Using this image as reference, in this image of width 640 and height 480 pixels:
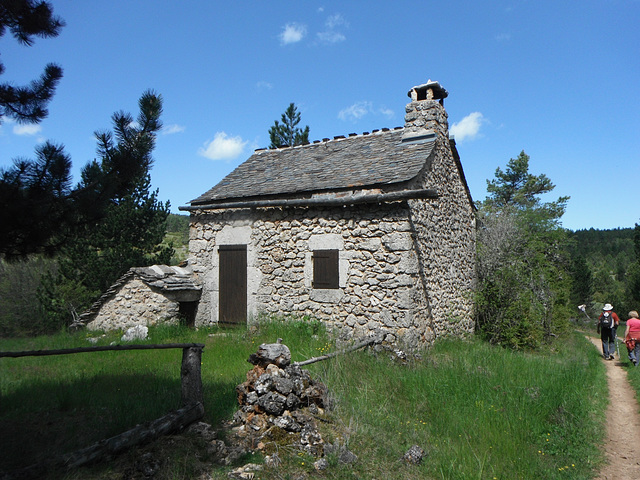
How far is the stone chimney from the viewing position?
10.7m

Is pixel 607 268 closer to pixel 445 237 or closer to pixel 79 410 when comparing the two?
pixel 445 237

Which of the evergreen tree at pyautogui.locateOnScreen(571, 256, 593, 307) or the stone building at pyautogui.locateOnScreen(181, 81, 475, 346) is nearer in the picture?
the stone building at pyautogui.locateOnScreen(181, 81, 475, 346)

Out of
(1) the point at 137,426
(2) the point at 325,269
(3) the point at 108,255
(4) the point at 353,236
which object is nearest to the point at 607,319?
(4) the point at 353,236

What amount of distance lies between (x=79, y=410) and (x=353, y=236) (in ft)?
20.0

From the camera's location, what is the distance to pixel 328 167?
11.1m

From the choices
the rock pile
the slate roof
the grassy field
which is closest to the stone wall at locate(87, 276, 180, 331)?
the grassy field

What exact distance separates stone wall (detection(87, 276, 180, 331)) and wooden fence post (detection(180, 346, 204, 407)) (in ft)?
21.3

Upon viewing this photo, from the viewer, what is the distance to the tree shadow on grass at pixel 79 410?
12.1 feet

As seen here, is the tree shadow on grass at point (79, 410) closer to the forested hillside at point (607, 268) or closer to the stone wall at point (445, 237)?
the stone wall at point (445, 237)

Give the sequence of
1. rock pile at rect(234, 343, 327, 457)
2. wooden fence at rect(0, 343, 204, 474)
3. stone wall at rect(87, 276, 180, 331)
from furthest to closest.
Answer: stone wall at rect(87, 276, 180, 331) → rock pile at rect(234, 343, 327, 457) → wooden fence at rect(0, 343, 204, 474)

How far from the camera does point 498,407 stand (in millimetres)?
5785

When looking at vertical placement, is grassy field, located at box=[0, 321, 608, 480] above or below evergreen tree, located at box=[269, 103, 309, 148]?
below

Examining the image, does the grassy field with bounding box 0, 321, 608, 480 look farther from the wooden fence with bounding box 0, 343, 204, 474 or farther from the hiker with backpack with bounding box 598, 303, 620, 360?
the hiker with backpack with bounding box 598, 303, 620, 360

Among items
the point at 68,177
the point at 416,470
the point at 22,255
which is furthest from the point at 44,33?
the point at 416,470
